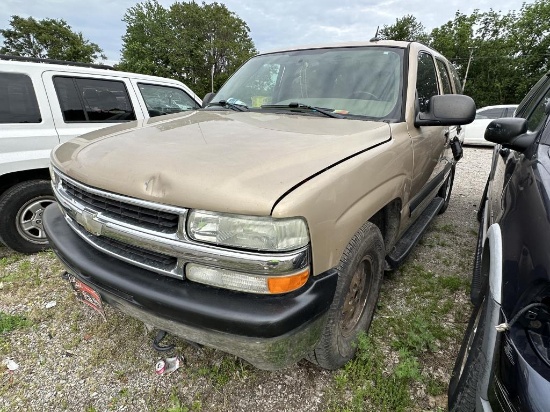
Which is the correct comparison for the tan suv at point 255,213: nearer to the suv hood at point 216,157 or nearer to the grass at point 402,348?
the suv hood at point 216,157

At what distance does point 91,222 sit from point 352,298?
1.51 meters

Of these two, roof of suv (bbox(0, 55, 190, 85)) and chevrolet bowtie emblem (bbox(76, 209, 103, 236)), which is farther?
roof of suv (bbox(0, 55, 190, 85))

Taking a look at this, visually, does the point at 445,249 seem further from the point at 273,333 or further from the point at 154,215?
the point at 154,215

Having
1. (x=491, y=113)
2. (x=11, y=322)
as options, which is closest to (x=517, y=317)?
(x=11, y=322)

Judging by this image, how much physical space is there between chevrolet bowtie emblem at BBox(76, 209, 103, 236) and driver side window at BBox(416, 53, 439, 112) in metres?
2.29

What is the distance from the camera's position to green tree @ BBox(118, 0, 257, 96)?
1288 inches

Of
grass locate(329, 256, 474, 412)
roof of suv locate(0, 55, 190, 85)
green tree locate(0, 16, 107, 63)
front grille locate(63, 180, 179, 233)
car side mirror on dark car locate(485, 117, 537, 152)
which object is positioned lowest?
grass locate(329, 256, 474, 412)

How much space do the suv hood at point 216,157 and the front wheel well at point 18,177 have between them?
1625 millimetres

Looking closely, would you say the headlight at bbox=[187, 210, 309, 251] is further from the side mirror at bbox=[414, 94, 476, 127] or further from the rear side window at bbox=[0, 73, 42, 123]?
the rear side window at bbox=[0, 73, 42, 123]

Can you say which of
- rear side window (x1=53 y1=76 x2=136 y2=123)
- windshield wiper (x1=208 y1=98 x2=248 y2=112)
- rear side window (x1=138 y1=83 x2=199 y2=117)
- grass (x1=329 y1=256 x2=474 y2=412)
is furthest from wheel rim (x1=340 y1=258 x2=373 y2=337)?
rear side window (x1=138 y1=83 x2=199 y2=117)

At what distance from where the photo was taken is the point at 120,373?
6.36 feet

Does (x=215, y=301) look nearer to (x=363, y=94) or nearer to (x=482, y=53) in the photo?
(x=363, y=94)

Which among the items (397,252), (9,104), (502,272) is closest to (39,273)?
(9,104)

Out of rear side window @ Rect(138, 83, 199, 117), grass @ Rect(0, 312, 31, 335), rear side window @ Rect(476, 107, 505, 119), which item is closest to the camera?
grass @ Rect(0, 312, 31, 335)
